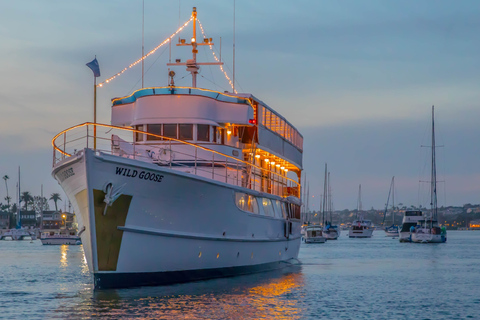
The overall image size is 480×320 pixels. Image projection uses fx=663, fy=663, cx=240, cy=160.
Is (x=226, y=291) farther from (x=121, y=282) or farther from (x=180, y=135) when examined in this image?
(x=180, y=135)

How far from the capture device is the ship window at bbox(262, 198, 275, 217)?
28.4m

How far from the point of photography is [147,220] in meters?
21.0

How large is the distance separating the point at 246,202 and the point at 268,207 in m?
3.44

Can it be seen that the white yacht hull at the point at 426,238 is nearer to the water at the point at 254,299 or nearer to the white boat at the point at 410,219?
the white boat at the point at 410,219

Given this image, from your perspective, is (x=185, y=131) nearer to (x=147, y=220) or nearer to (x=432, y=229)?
(x=147, y=220)

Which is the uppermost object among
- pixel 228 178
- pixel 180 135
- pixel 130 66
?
pixel 130 66

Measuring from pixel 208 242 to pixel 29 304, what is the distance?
6.20 metres

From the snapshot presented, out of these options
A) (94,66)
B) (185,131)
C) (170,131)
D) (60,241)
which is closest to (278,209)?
(185,131)

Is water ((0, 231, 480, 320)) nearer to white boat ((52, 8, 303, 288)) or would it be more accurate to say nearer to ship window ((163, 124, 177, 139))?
white boat ((52, 8, 303, 288))

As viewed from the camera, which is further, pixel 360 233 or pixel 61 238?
pixel 360 233

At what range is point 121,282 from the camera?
2091 cm

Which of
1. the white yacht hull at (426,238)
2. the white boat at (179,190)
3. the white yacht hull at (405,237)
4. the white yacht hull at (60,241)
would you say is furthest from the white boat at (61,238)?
the white boat at (179,190)

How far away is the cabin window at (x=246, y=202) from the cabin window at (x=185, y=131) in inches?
120

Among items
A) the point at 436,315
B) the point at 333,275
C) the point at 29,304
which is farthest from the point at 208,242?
the point at 333,275
